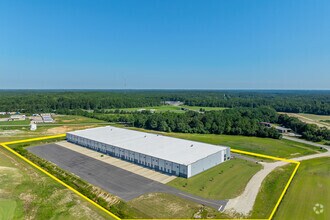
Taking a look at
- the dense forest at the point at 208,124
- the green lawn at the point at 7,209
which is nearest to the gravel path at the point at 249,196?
the green lawn at the point at 7,209

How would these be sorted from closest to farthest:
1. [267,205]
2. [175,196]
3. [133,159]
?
[267,205], [175,196], [133,159]

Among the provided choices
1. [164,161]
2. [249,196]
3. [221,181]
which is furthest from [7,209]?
[249,196]

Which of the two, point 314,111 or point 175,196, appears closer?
point 175,196

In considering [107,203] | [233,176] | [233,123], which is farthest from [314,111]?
[107,203]

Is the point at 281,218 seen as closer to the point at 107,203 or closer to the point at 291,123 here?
the point at 107,203

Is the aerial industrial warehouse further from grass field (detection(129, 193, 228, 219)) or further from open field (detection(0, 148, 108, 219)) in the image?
open field (detection(0, 148, 108, 219))

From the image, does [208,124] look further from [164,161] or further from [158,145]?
[164,161]
